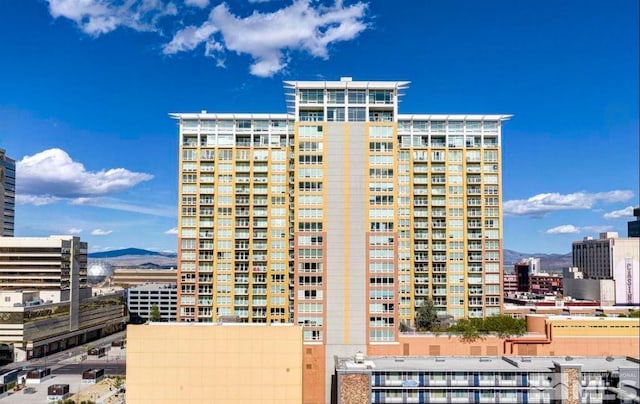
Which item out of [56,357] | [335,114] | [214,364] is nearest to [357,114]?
[335,114]

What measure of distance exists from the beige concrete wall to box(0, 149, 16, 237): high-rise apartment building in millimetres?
134297

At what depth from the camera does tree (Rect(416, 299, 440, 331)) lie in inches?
3374

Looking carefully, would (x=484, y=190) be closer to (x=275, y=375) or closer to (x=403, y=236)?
(x=403, y=236)

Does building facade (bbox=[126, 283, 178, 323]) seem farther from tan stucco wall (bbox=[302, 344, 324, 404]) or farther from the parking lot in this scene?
tan stucco wall (bbox=[302, 344, 324, 404])

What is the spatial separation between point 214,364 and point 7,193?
14267 cm

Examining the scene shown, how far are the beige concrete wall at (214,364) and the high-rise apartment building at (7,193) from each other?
134297 millimetres

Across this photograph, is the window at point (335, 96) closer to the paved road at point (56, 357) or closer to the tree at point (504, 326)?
the tree at point (504, 326)

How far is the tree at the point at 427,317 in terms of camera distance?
281 ft

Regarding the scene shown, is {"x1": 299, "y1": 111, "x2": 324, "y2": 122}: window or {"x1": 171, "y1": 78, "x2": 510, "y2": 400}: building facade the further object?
{"x1": 171, "y1": 78, "x2": 510, "y2": 400}: building facade

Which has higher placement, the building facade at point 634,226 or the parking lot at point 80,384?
the building facade at point 634,226

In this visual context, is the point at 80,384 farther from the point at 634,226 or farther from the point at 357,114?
the point at 634,226

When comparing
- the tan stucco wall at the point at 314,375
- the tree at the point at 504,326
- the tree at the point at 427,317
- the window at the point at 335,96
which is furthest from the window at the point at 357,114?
the tree at the point at 504,326

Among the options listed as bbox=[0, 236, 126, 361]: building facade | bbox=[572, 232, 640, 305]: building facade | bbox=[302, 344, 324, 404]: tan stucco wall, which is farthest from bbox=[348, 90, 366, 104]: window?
bbox=[572, 232, 640, 305]: building facade

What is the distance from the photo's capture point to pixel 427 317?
8738 cm
